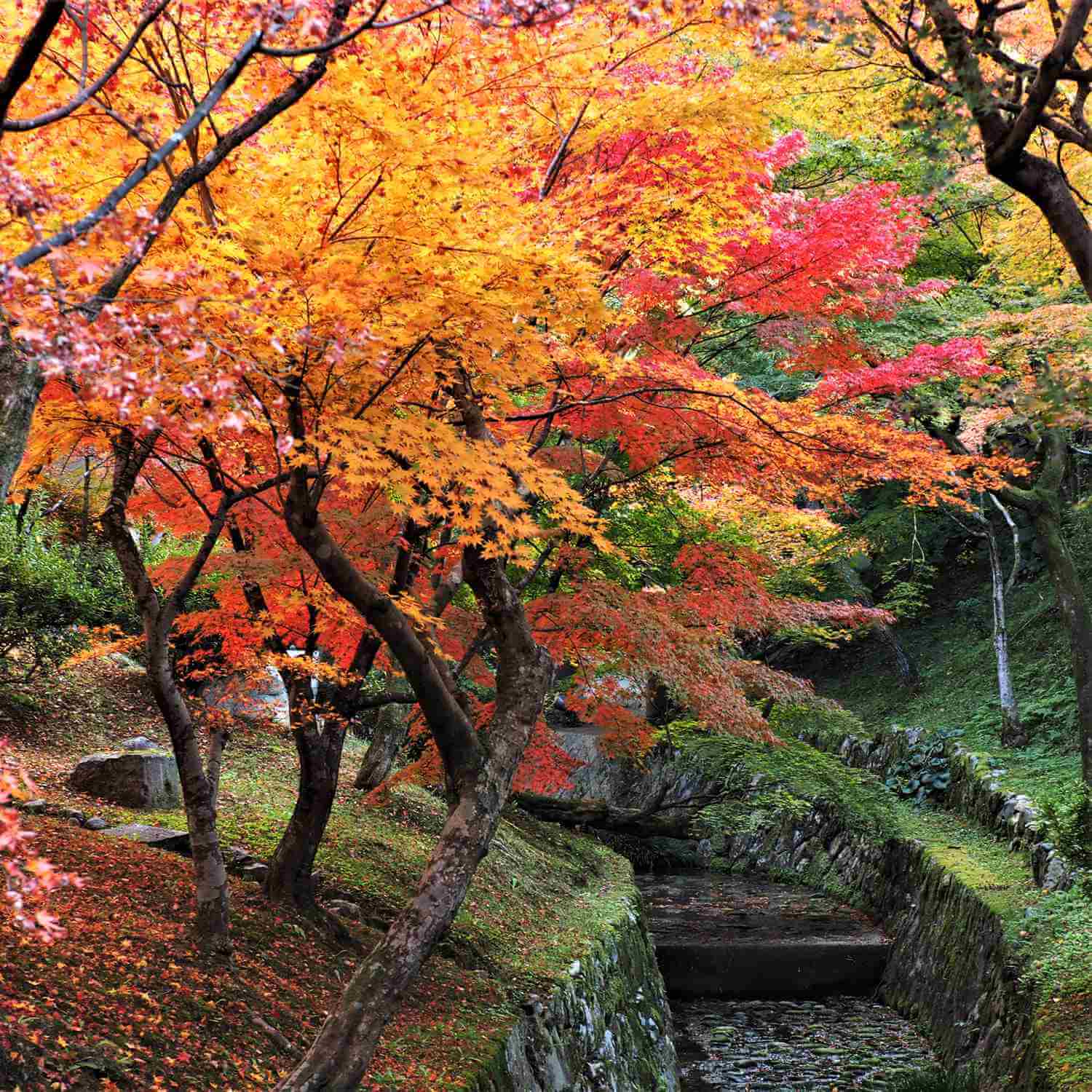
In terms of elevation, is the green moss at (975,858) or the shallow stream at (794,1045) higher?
the green moss at (975,858)

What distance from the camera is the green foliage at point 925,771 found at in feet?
58.3

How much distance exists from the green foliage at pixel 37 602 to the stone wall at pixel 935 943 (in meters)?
10.5

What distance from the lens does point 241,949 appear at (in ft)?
23.5

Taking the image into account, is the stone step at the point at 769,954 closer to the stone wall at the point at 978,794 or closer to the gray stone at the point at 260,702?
the stone wall at the point at 978,794

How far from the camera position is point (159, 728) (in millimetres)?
14594

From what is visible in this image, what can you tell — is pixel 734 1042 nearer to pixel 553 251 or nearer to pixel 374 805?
pixel 374 805

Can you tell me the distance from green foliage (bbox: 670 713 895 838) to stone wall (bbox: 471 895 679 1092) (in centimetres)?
376

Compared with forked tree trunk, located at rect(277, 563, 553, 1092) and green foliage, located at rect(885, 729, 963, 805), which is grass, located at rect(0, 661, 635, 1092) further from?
green foliage, located at rect(885, 729, 963, 805)

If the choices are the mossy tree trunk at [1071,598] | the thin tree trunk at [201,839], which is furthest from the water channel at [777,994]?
the thin tree trunk at [201,839]

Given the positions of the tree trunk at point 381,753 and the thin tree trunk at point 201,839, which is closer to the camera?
the thin tree trunk at point 201,839

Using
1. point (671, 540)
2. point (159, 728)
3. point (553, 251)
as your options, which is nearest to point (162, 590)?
point (159, 728)

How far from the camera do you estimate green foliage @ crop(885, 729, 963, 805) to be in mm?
17766

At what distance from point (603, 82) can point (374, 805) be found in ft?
28.8

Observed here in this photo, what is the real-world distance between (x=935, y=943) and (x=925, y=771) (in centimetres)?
626
